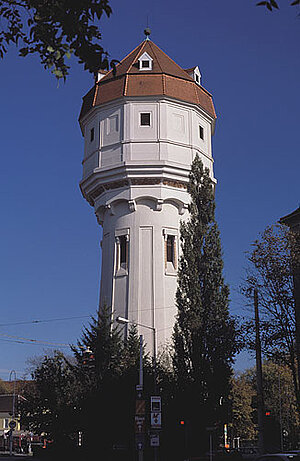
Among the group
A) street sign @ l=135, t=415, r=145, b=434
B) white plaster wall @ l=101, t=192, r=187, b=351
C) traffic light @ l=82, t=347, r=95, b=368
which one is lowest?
street sign @ l=135, t=415, r=145, b=434

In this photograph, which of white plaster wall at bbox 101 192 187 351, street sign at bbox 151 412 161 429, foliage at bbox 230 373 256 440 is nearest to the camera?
street sign at bbox 151 412 161 429

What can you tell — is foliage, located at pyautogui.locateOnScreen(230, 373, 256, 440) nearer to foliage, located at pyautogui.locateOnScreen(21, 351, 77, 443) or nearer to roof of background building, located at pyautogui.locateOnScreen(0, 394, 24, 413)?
foliage, located at pyautogui.locateOnScreen(21, 351, 77, 443)

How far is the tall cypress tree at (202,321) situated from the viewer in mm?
28109

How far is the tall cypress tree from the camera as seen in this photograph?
28.1m

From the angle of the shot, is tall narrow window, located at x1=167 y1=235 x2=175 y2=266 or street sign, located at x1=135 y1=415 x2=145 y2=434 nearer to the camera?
street sign, located at x1=135 y1=415 x2=145 y2=434

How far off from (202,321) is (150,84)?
16030 millimetres

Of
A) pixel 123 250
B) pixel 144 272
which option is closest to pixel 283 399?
pixel 123 250

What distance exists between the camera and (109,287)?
36.5 m

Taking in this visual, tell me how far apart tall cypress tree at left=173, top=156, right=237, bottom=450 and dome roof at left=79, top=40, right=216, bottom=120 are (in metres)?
7.53

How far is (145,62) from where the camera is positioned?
39438 mm

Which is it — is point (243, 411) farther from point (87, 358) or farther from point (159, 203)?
point (87, 358)

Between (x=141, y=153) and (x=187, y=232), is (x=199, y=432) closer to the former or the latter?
(x=187, y=232)

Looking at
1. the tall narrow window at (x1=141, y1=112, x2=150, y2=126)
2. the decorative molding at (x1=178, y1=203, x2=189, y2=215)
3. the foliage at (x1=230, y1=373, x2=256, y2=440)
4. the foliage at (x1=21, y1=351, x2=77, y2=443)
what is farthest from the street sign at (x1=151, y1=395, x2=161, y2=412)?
the foliage at (x1=230, y1=373, x2=256, y2=440)

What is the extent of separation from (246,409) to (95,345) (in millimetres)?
34436
